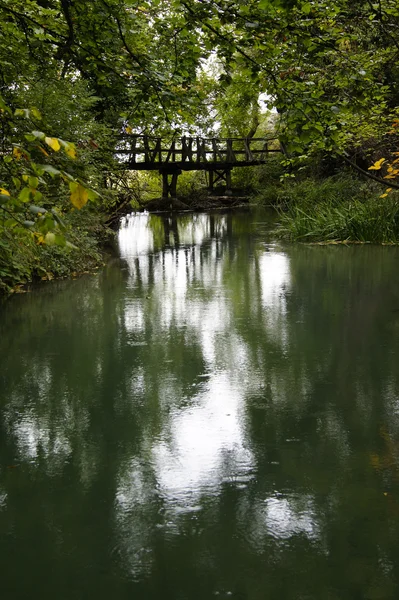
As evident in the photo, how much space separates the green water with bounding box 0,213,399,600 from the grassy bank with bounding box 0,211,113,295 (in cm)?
71

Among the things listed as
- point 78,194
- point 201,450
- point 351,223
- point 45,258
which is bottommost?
point 201,450

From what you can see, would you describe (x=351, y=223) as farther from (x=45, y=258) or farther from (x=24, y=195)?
(x=24, y=195)

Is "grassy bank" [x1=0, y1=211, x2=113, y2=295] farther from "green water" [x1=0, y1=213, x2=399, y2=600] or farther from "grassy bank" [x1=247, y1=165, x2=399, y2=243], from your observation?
"grassy bank" [x1=247, y1=165, x2=399, y2=243]

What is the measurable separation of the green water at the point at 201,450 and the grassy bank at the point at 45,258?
71 cm

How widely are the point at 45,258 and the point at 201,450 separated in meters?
6.13

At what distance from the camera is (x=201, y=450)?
10.7 ft

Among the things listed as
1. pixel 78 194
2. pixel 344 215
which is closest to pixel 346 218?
pixel 344 215

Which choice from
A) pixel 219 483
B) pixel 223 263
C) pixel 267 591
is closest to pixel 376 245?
pixel 223 263

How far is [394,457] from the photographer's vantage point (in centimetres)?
316

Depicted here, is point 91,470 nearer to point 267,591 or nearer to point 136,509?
point 136,509

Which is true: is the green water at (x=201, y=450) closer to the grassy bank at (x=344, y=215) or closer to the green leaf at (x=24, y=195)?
the green leaf at (x=24, y=195)

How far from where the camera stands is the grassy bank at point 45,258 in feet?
22.4

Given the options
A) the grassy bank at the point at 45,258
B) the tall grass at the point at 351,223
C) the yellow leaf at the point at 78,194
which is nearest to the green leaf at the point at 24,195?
the yellow leaf at the point at 78,194

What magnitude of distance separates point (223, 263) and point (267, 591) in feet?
27.3
